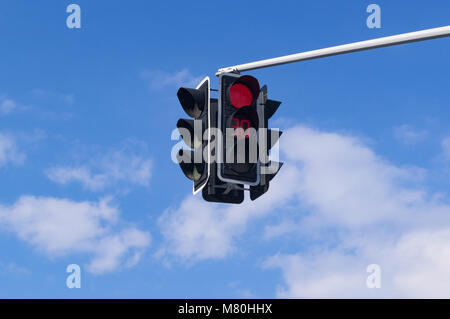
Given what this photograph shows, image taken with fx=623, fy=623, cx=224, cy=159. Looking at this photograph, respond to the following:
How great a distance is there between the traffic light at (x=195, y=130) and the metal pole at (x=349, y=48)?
1.41ft

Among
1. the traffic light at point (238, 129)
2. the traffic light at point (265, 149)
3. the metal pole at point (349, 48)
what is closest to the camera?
the metal pole at point (349, 48)

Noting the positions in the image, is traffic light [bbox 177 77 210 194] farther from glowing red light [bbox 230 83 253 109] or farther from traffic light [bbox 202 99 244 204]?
glowing red light [bbox 230 83 253 109]

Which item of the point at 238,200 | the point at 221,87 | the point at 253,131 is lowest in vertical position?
the point at 238,200

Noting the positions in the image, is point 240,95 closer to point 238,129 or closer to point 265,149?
point 238,129

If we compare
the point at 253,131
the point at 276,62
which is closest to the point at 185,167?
the point at 253,131

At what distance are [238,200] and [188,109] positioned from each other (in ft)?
3.78

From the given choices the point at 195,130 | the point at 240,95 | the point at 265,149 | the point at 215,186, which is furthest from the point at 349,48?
the point at 215,186

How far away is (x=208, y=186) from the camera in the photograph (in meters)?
6.62

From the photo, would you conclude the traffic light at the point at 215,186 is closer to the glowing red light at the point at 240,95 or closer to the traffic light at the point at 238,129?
the traffic light at the point at 238,129

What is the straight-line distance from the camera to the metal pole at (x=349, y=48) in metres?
5.86

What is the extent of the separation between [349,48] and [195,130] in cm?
184

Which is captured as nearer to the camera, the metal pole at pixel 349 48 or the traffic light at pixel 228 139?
the metal pole at pixel 349 48

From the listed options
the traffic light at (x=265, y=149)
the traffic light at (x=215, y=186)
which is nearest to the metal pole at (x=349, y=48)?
the traffic light at (x=265, y=149)

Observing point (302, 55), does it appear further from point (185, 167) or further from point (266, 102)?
point (185, 167)
